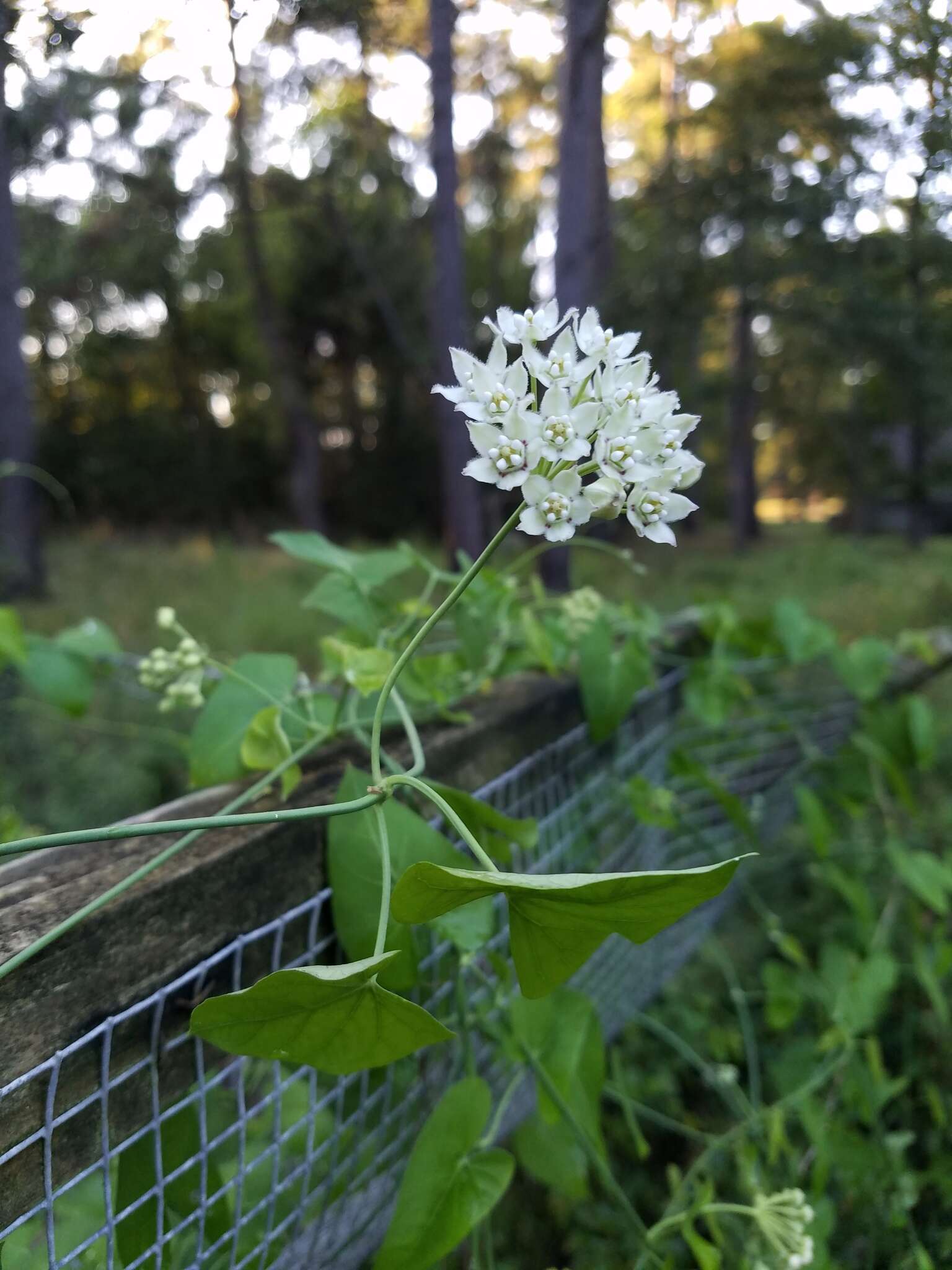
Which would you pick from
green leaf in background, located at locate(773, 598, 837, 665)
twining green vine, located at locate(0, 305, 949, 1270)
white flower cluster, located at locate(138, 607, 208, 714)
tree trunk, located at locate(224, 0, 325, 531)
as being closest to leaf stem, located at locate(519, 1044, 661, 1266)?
twining green vine, located at locate(0, 305, 949, 1270)

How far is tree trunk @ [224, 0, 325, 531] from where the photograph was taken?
93.7 inches

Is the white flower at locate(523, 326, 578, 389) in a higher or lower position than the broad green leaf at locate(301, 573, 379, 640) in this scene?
higher

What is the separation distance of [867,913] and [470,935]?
922mm

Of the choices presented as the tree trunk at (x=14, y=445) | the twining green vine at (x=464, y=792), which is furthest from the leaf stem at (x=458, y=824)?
the tree trunk at (x=14, y=445)

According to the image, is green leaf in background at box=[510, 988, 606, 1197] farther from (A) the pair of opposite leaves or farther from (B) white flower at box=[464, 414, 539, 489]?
(B) white flower at box=[464, 414, 539, 489]

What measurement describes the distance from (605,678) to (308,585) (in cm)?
398

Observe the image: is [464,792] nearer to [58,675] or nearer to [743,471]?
[58,675]

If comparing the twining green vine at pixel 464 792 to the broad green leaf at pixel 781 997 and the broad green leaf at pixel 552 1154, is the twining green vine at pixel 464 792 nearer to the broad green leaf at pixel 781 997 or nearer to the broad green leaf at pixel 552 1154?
the broad green leaf at pixel 552 1154

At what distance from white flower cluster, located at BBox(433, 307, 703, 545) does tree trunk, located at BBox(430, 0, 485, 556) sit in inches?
55.0

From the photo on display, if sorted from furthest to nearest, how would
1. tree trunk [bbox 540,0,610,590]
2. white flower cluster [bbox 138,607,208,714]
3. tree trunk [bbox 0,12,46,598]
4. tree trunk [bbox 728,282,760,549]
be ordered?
tree trunk [bbox 728,282,760,549] → tree trunk [bbox 0,12,46,598] → tree trunk [bbox 540,0,610,590] → white flower cluster [bbox 138,607,208,714]

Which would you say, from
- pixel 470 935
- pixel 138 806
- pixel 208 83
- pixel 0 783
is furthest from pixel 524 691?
pixel 138 806

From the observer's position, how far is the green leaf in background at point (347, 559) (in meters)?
0.85

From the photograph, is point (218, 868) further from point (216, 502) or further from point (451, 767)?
point (216, 502)

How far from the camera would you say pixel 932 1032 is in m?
1.26
